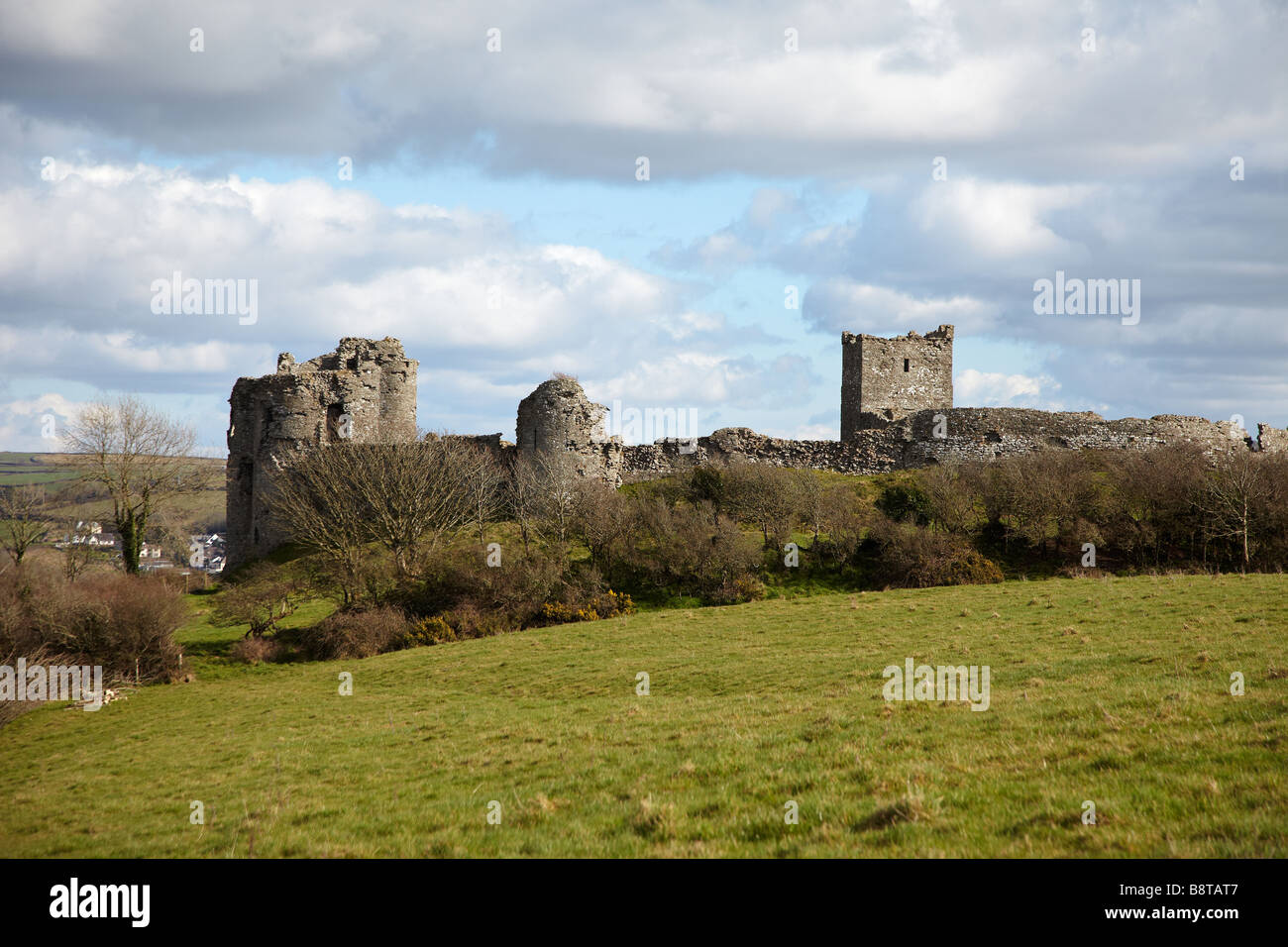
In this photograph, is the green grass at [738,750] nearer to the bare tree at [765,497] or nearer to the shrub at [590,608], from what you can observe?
the shrub at [590,608]

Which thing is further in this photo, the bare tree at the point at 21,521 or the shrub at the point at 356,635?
the bare tree at the point at 21,521

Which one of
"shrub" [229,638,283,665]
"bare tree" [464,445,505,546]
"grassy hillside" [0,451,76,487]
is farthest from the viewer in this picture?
"grassy hillside" [0,451,76,487]

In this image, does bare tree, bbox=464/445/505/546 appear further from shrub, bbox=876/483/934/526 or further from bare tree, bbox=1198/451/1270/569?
bare tree, bbox=1198/451/1270/569

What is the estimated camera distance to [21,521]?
121 ft

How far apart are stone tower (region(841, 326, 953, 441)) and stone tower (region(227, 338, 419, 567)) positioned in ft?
80.0

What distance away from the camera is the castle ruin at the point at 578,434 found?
1578 inches

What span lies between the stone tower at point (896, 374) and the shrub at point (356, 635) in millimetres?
28843

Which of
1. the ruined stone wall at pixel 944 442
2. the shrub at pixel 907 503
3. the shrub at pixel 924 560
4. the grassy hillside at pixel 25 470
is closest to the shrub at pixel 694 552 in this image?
the shrub at pixel 924 560

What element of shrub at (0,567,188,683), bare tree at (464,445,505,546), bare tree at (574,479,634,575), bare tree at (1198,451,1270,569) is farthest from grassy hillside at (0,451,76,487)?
bare tree at (1198,451,1270,569)

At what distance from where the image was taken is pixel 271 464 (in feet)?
130

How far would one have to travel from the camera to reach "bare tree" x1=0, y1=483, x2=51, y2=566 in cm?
3559

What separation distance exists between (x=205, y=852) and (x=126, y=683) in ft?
66.6

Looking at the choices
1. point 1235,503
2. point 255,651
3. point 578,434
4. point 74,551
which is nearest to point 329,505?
point 255,651
